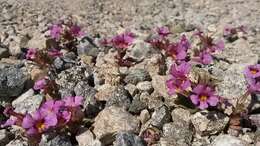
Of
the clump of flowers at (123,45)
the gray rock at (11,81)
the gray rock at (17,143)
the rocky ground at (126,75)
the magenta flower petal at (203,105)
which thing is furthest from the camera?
the clump of flowers at (123,45)

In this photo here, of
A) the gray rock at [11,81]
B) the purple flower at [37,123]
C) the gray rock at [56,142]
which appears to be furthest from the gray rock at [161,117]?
the gray rock at [11,81]

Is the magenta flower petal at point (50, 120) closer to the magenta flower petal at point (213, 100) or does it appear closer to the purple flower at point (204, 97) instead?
the purple flower at point (204, 97)

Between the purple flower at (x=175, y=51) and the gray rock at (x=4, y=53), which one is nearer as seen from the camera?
the purple flower at (x=175, y=51)

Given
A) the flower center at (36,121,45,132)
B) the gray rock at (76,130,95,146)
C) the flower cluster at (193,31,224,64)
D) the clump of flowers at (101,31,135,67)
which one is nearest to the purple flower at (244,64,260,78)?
the flower cluster at (193,31,224,64)

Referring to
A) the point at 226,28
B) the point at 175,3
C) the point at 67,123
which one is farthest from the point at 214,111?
the point at 175,3

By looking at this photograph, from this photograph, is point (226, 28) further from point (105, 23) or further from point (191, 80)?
point (191, 80)

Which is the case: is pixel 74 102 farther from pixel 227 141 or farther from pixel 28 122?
pixel 227 141

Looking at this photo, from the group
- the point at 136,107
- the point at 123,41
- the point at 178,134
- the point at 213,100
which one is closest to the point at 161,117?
the point at 178,134
